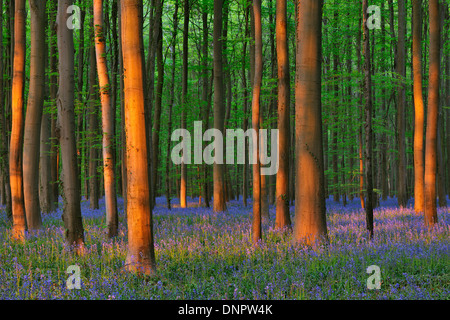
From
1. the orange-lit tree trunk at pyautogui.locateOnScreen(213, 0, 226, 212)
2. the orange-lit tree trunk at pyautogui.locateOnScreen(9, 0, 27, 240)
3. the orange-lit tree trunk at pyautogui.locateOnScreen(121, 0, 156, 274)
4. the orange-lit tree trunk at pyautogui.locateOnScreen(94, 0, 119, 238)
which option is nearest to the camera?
the orange-lit tree trunk at pyautogui.locateOnScreen(121, 0, 156, 274)

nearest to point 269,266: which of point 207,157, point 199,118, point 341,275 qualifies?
point 341,275

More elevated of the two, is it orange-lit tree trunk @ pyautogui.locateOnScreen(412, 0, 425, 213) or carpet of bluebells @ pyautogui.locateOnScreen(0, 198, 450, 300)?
orange-lit tree trunk @ pyautogui.locateOnScreen(412, 0, 425, 213)

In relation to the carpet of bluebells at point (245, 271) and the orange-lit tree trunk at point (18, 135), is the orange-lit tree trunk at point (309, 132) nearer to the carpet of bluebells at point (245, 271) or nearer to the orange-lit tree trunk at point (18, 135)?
the carpet of bluebells at point (245, 271)

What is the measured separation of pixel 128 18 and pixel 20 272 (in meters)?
4.08

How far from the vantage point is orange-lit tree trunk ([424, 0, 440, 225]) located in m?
10.4

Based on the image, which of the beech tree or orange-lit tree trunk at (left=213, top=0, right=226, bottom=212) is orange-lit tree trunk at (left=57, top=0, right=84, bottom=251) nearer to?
the beech tree

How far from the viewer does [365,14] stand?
366 inches

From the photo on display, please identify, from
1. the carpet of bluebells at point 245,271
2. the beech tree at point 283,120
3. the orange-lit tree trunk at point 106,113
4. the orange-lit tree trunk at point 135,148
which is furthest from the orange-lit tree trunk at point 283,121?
the orange-lit tree trunk at point 135,148

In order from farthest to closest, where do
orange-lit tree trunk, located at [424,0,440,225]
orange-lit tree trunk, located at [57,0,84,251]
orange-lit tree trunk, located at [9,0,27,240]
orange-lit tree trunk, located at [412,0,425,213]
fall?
orange-lit tree trunk, located at [412,0,425,213] < orange-lit tree trunk, located at [424,0,440,225] < orange-lit tree trunk, located at [9,0,27,240] < orange-lit tree trunk, located at [57,0,84,251]

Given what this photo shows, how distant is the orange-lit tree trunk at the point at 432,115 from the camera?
10.4 metres

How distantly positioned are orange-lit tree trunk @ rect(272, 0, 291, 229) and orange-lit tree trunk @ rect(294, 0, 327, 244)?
7.26ft

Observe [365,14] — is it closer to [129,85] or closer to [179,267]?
[129,85]

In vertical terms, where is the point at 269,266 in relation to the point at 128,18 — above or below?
below

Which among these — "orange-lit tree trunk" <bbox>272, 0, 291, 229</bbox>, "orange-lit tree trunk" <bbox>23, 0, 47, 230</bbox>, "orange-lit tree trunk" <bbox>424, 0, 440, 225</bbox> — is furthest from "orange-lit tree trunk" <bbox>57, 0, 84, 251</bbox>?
"orange-lit tree trunk" <bbox>424, 0, 440, 225</bbox>
